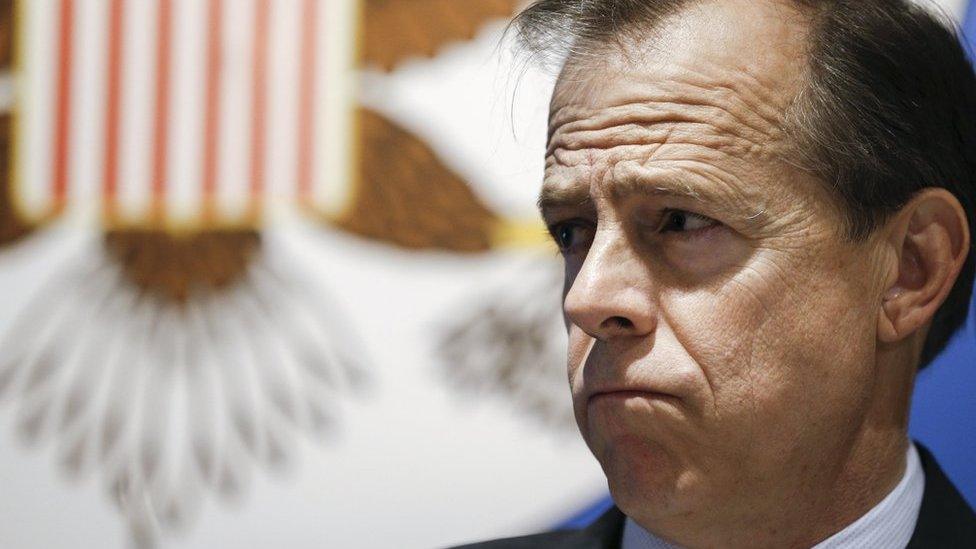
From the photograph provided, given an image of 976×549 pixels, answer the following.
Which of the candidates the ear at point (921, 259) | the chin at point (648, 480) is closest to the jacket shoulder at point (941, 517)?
the ear at point (921, 259)

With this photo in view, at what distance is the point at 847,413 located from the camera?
1.46 m

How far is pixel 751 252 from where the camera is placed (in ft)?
4.63

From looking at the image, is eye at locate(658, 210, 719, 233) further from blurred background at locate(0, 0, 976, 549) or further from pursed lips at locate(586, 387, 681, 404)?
blurred background at locate(0, 0, 976, 549)

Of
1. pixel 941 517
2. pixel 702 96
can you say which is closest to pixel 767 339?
pixel 702 96

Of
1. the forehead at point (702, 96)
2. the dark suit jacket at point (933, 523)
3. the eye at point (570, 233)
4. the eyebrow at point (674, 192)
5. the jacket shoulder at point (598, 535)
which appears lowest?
the jacket shoulder at point (598, 535)

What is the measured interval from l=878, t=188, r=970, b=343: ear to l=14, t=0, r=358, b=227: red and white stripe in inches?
46.1

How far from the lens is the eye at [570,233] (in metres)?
1.59

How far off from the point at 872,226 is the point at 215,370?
1.38 m

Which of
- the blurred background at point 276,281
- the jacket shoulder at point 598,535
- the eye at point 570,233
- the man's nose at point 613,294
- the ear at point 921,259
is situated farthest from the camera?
the blurred background at point 276,281

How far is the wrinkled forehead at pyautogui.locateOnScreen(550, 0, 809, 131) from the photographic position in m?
1.44

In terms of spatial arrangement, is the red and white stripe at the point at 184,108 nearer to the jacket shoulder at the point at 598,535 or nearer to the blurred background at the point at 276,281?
the blurred background at the point at 276,281

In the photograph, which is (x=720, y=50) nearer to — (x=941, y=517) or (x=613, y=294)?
(x=613, y=294)

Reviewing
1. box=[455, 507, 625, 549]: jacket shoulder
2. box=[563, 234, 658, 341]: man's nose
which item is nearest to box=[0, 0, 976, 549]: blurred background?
box=[455, 507, 625, 549]: jacket shoulder

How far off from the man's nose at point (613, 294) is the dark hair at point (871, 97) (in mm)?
265
